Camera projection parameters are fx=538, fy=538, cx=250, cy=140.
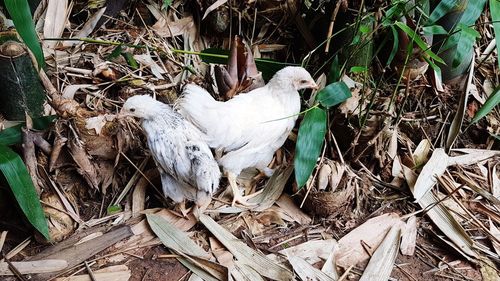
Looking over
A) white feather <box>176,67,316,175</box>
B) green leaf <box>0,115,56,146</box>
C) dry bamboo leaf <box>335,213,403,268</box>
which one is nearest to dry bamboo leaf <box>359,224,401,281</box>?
dry bamboo leaf <box>335,213,403,268</box>

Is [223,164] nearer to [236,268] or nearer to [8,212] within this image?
[236,268]

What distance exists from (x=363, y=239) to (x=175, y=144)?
704 millimetres

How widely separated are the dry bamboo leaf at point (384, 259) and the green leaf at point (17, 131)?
1116 millimetres

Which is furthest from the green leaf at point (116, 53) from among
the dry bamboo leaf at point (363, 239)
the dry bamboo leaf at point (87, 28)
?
the dry bamboo leaf at point (363, 239)

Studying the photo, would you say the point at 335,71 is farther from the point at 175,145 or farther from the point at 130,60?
the point at 130,60

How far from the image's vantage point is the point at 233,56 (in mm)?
1851

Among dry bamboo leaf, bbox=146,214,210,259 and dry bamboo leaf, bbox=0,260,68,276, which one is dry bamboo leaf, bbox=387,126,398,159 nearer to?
dry bamboo leaf, bbox=146,214,210,259

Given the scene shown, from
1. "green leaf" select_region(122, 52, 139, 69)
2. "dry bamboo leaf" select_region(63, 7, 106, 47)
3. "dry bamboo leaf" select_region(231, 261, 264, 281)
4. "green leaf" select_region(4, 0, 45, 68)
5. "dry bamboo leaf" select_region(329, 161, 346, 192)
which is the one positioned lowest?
"dry bamboo leaf" select_region(231, 261, 264, 281)

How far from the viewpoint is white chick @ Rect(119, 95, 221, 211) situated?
5.37 feet

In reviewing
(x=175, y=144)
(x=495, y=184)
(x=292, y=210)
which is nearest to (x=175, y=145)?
(x=175, y=144)

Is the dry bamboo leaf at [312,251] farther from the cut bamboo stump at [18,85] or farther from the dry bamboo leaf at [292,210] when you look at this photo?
the cut bamboo stump at [18,85]

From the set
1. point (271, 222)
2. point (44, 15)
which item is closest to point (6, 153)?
point (44, 15)

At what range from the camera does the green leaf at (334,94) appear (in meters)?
1.70

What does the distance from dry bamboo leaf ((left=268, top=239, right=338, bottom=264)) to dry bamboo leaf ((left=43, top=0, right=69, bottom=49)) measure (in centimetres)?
115
